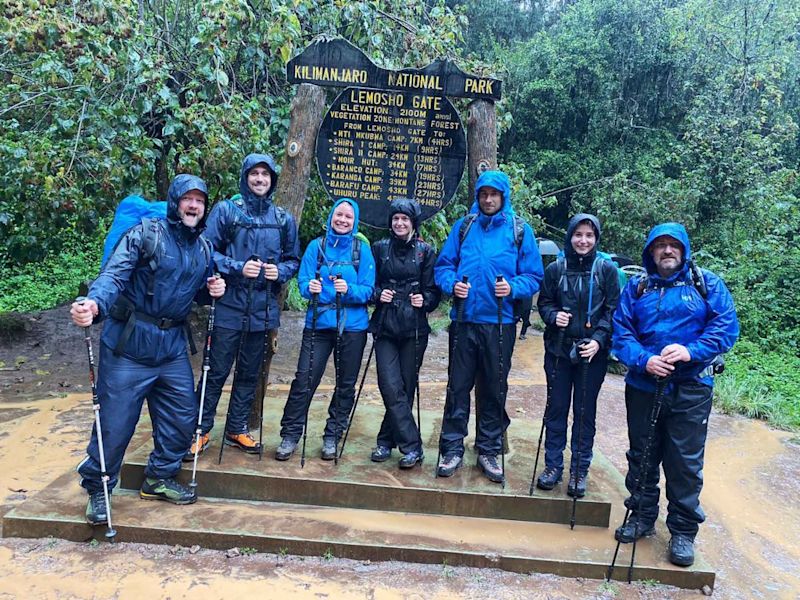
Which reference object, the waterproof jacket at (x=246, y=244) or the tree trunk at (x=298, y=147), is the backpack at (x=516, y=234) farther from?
the tree trunk at (x=298, y=147)

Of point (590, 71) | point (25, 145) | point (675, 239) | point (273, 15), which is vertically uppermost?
point (590, 71)

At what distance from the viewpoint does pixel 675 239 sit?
3.91 meters

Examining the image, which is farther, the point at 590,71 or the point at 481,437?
the point at 590,71

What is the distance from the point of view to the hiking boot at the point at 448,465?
4.63 meters

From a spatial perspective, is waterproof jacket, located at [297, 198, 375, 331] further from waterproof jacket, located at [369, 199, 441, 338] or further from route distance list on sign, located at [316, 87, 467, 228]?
route distance list on sign, located at [316, 87, 467, 228]

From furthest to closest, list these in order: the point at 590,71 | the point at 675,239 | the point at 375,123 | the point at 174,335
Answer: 1. the point at 590,71
2. the point at 375,123
3. the point at 174,335
4. the point at 675,239

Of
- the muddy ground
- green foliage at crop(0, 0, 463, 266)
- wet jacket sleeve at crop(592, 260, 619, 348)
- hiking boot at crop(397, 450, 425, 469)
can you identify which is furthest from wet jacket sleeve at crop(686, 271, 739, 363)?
green foliage at crop(0, 0, 463, 266)

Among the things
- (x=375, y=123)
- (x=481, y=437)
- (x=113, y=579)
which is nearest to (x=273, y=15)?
(x=375, y=123)

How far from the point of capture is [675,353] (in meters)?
3.72

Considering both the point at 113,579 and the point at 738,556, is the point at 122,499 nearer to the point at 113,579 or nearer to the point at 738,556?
the point at 113,579

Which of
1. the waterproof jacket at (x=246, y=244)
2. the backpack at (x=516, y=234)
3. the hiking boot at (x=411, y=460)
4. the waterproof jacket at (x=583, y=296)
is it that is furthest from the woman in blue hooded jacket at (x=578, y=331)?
the waterproof jacket at (x=246, y=244)

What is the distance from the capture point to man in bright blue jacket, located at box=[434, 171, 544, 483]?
451 cm

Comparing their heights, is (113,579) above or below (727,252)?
below

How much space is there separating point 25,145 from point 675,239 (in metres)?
6.59
